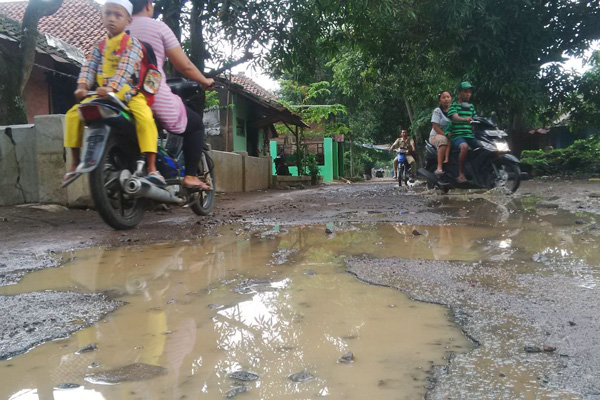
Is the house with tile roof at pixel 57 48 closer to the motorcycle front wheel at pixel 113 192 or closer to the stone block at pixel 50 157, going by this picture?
the stone block at pixel 50 157

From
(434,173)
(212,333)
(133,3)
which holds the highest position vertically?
(133,3)

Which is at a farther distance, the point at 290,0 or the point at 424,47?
the point at 424,47

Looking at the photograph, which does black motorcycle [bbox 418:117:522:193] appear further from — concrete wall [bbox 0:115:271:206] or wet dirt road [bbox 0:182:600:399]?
concrete wall [bbox 0:115:271:206]

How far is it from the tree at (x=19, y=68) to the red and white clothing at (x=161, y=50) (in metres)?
4.70

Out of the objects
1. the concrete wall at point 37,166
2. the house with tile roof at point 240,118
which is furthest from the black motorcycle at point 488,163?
the house with tile roof at point 240,118

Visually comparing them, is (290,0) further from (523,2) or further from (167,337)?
(167,337)

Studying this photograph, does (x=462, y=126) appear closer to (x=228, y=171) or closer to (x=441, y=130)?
(x=441, y=130)

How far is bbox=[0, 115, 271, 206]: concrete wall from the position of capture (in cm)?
564

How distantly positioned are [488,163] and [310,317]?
5.80m

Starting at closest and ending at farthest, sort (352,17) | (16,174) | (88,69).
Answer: (88,69)
(16,174)
(352,17)

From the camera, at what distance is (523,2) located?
1021cm

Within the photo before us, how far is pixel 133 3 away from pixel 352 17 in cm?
651

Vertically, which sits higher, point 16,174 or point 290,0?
point 290,0

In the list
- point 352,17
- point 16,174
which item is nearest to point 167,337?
point 16,174
